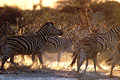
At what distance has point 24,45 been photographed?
27.6 ft

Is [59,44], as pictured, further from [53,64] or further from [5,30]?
[5,30]

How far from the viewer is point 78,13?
19.6m

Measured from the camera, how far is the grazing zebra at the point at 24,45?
26.6 feet

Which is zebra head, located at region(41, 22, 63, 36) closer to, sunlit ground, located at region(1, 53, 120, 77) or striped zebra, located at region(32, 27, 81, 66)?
striped zebra, located at region(32, 27, 81, 66)

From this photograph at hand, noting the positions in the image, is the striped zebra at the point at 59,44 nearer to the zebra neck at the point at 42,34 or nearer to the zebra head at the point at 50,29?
the zebra head at the point at 50,29

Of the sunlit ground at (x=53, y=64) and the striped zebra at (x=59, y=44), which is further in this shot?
the striped zebra at (x=59, y=44)

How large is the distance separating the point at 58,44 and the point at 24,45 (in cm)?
202

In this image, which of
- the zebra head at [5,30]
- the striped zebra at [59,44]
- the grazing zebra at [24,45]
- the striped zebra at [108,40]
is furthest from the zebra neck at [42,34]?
the zebra head at [5,30]

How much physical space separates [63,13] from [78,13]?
1490mm

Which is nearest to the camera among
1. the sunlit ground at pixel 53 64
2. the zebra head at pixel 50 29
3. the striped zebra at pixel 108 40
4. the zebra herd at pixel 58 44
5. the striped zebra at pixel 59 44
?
the zebra herd at pixel 58 44

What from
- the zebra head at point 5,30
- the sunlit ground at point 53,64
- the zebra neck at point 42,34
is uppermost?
the zebra head at point 5,30

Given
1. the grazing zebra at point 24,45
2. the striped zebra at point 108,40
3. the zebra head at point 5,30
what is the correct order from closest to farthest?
the grazing zebra at point 24,45 → the striped zebra at point 108,40 → the zebra head at point 5,30

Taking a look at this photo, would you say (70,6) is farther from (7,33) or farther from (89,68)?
(89,68)

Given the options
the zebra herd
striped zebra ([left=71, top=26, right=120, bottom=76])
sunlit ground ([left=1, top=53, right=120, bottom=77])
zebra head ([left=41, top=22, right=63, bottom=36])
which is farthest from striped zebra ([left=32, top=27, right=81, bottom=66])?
striped zebra ([left=71, top=26, right=120, bottom=76])
